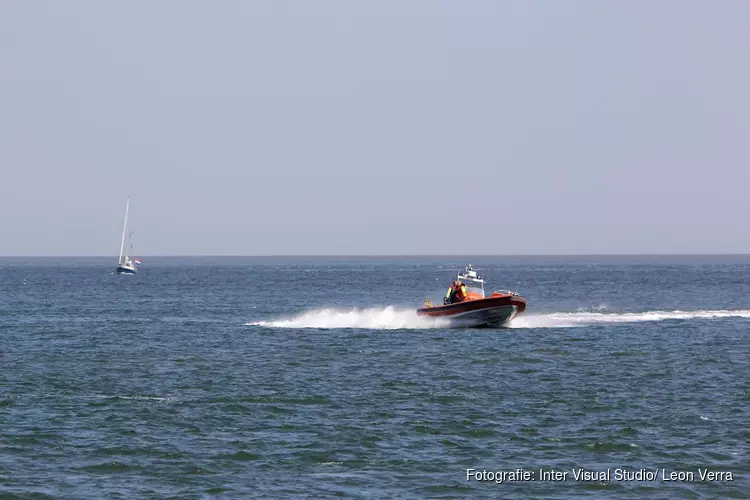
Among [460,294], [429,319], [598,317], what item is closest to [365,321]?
[429,319]

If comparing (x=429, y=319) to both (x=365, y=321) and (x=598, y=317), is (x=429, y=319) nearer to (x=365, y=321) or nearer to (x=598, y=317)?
(x=365, y=321)

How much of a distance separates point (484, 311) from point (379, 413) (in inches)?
1127

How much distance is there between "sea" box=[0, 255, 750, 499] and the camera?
25.3 metres

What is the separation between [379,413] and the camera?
33906 millimetres

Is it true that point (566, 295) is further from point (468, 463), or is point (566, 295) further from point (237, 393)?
point (468, 463)

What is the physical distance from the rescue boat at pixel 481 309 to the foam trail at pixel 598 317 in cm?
402

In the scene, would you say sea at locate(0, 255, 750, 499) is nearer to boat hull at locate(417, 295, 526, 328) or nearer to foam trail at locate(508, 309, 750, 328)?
boat hull at locate(417, 295, 526, 328)

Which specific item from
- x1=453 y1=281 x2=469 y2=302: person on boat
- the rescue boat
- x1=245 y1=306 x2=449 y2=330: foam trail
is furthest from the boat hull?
x1=245 y1=306 x2=449 y2=330: foam trail

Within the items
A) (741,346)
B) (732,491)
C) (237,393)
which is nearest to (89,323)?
(237,393)

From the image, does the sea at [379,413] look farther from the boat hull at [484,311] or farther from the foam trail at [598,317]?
the foam trail at [598,317]

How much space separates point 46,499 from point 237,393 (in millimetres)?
14835

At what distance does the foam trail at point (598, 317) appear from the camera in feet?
227

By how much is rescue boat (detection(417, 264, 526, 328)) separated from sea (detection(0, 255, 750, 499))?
1.20 m

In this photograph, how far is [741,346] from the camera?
5472 cm
